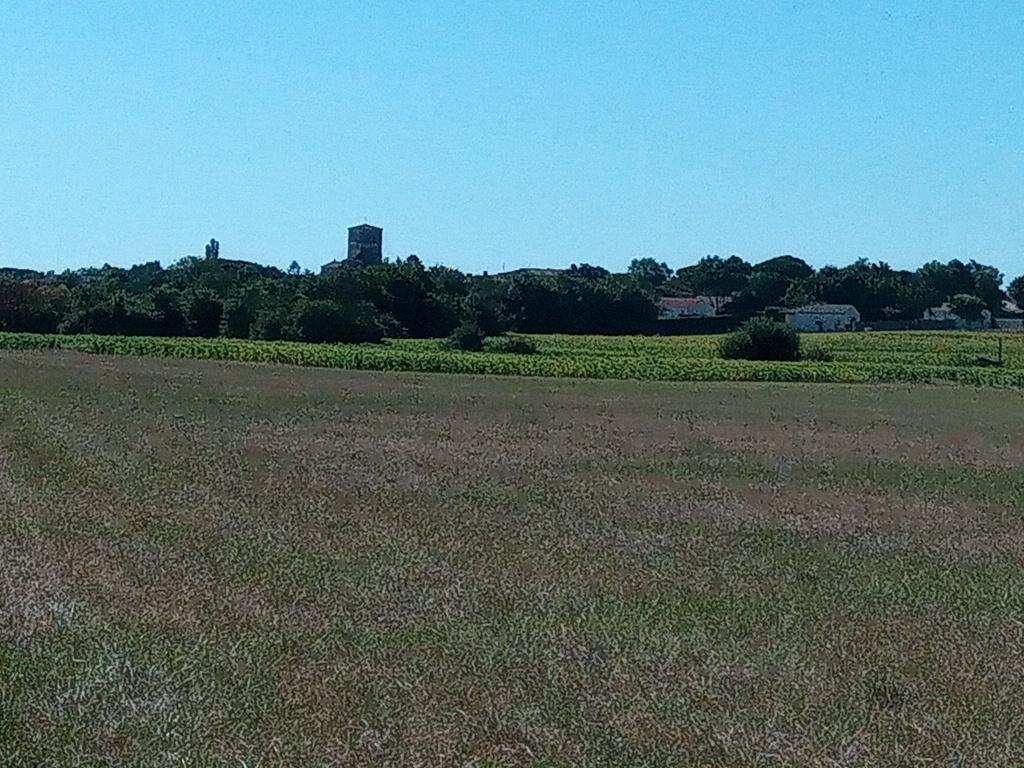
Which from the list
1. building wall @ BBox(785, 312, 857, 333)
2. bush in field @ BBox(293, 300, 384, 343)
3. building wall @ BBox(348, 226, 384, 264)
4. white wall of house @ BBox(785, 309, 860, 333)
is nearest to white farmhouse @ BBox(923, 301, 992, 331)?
white wall of house @ BBox(785, 309, 860, 333)

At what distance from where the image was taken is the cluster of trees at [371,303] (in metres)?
84.8

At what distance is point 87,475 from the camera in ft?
59.0

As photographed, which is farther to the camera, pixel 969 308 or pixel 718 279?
pixel 718 279

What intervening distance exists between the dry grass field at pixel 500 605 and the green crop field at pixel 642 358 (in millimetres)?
31932

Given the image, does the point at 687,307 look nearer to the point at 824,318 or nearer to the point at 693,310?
the point at 693,310

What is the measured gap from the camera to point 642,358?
62281 millimetres

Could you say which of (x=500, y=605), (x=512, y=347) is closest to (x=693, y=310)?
(x=512, y=347)

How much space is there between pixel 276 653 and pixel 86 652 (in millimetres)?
1239

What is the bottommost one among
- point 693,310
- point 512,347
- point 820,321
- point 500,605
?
point 500,605

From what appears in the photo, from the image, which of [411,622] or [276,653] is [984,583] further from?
[276,653]

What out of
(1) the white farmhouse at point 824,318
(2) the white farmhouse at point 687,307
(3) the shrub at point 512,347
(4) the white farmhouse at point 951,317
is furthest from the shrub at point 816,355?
(4) the white farmhouse at point 951,317

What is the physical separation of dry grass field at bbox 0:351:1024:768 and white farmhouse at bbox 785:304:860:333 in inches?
3551

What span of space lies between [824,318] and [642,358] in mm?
56791

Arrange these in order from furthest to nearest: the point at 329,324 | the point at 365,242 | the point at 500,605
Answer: the point at 365,242 → the point at 329,324 → the point at 500,605
